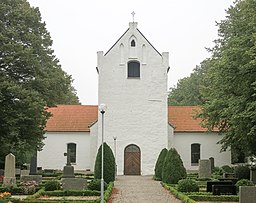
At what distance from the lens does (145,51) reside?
126 ft

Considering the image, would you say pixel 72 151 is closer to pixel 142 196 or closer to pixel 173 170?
pixel 173 170

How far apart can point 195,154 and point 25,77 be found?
18.7 m

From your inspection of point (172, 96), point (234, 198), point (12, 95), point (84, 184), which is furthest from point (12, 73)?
point (172, 96)

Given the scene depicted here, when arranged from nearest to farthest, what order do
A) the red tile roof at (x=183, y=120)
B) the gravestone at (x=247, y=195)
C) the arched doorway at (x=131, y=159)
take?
the gravestone at (x=247, y=195), the arched doorway at (x=131, y=159), the red tile roof at (x=183, y=120)

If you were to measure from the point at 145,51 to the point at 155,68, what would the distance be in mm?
1715

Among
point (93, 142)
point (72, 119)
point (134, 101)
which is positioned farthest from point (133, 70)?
point (72, 119)

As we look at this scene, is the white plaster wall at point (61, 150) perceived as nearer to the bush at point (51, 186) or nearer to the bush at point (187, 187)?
the bush at point (51, 186)

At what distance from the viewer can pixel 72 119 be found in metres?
43.6

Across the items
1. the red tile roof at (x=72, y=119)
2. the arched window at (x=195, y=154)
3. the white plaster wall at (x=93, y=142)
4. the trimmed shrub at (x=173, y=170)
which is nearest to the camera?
the trimmed shrub at (x=173, y=170)

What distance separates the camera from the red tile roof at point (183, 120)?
137ft

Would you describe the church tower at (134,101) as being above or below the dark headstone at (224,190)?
above

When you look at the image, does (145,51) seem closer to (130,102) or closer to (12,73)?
(130,102)

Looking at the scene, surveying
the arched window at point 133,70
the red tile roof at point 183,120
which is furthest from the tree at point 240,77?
the red tile roof at point 183,120

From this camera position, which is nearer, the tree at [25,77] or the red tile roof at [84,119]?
the tree at [25,77]
